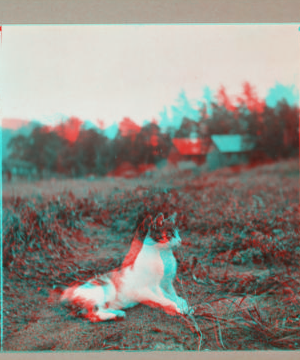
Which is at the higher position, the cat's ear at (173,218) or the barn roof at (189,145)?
the barn roof at (189,145)

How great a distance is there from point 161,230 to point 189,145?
23.3 inches

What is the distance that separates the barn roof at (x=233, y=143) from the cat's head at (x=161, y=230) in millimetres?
556

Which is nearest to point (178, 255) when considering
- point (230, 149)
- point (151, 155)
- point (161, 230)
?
point (161, 230)

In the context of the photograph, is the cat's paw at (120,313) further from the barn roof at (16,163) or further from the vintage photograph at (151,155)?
the barn roof at (16,163)

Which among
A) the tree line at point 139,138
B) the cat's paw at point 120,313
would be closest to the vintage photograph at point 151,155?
the tree line at point 139,138

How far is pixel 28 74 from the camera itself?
2041 millimetres

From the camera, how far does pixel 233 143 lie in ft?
6.76

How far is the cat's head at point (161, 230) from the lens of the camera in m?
1.95

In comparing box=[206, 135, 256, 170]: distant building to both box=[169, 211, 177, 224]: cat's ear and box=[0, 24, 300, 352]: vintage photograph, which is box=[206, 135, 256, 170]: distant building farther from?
box=[169, 211, 177, 224]: cat's ear

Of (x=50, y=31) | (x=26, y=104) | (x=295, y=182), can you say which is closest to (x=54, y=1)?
(x=50, y=31)

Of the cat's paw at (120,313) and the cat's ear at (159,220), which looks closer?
the cat's paw at (120,313)

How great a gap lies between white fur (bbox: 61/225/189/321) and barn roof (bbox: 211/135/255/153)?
76 cm

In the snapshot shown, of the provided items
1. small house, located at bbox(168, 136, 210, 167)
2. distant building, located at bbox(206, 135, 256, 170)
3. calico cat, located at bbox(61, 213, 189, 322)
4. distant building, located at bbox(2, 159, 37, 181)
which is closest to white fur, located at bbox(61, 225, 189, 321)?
calico cat, located at bbox(61, 213, 189, 322)

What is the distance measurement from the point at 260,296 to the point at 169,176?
949 mm
